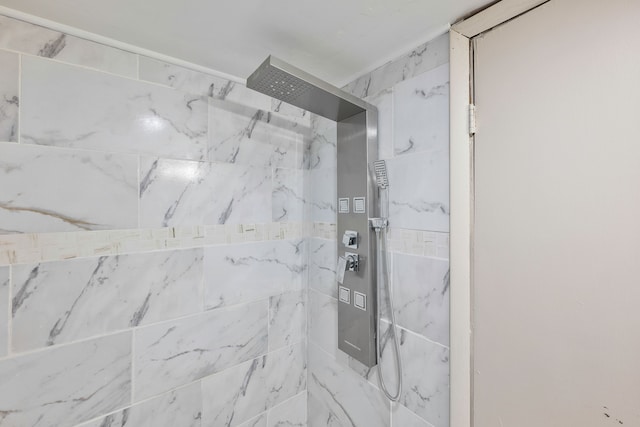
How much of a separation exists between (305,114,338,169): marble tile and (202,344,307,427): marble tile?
41.1 inches

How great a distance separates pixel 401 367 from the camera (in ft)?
3.56

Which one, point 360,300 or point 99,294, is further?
point 360,300

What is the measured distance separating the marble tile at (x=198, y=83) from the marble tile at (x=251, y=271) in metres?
0.71

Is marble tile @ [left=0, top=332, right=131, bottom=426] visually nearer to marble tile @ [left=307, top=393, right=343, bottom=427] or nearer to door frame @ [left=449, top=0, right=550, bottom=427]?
marble tile @ [left=307, top=393, right=343, bottom=427]

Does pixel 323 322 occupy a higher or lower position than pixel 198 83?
lower

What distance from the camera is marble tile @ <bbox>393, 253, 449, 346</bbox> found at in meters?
0.96

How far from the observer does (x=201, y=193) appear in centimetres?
123

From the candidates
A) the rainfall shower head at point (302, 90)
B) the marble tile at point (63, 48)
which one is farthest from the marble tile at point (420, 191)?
the marble tile at point (63, 48)

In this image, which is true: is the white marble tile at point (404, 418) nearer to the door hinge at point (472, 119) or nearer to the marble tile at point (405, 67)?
the door hinge at point (472, 119)

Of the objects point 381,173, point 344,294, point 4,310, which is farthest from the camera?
point 344,294

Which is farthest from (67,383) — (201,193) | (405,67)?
(405,67)

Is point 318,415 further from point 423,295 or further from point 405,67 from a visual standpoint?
point 405,67

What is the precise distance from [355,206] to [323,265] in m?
0.42

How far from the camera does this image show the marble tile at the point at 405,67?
38.6 inches
